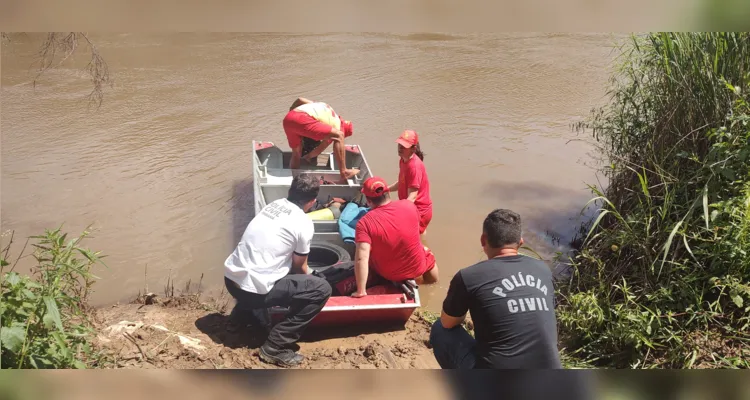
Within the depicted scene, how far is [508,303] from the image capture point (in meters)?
3.17

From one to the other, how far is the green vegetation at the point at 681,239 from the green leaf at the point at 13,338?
373 centimetres

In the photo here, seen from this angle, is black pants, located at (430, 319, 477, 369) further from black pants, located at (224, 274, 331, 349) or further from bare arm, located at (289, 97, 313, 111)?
bare arm, located at (289, 97, 313, 111)

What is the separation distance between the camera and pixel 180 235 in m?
7.32

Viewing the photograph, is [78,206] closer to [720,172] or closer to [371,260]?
[371,260]

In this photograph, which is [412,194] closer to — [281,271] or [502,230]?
[281,271]

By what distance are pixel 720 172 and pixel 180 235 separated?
5.78m

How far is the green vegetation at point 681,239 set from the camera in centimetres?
410

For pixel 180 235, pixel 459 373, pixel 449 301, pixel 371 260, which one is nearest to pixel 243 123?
pixel 180 235

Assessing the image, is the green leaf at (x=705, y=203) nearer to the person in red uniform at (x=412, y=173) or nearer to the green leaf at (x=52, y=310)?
the person in red uniform at (x=412, y=173)

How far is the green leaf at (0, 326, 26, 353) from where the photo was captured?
275 cm

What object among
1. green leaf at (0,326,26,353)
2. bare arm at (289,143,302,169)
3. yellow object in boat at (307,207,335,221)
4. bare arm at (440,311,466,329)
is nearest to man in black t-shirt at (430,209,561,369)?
bare arm at (440,311,466,329)

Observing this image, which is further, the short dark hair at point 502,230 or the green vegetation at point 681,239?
the green vegetation at point 681,239

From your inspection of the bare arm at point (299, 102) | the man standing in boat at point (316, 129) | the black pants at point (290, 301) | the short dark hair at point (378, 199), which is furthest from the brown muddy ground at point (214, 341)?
the bare arm at point (299, 102)

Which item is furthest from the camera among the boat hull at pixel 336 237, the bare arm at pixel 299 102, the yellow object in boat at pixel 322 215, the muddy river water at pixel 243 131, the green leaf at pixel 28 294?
the bare arm at pixel 299 102
